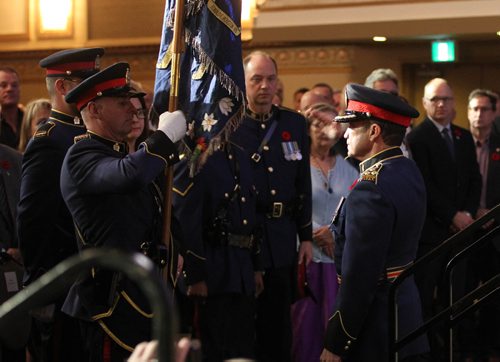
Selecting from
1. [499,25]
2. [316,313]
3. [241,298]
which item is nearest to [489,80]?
[499,25]

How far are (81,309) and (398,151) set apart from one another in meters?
1.42

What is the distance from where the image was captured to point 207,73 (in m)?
5.26

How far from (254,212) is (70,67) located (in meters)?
1.32

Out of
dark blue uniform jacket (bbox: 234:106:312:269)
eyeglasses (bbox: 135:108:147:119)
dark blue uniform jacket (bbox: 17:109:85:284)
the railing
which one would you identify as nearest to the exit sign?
dark blue uniform jacket (bbox: 234:106:312:269)

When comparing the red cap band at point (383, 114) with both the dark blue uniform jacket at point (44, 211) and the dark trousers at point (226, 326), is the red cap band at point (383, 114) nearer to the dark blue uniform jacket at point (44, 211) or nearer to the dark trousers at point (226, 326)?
the dark blue uniform jacket at point (44, 211)

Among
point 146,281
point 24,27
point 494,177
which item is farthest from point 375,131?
point 24,27

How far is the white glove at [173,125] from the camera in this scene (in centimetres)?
447

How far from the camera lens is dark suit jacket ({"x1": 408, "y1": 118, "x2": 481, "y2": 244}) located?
308 inches

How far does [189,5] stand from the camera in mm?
5164

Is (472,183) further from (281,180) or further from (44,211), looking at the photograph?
(44,211)

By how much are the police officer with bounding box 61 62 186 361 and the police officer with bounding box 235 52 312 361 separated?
178cm

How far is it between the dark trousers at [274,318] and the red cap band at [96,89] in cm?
204

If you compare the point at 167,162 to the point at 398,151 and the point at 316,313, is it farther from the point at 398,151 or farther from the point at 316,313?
the point at 316,313

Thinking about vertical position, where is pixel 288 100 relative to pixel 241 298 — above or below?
above
